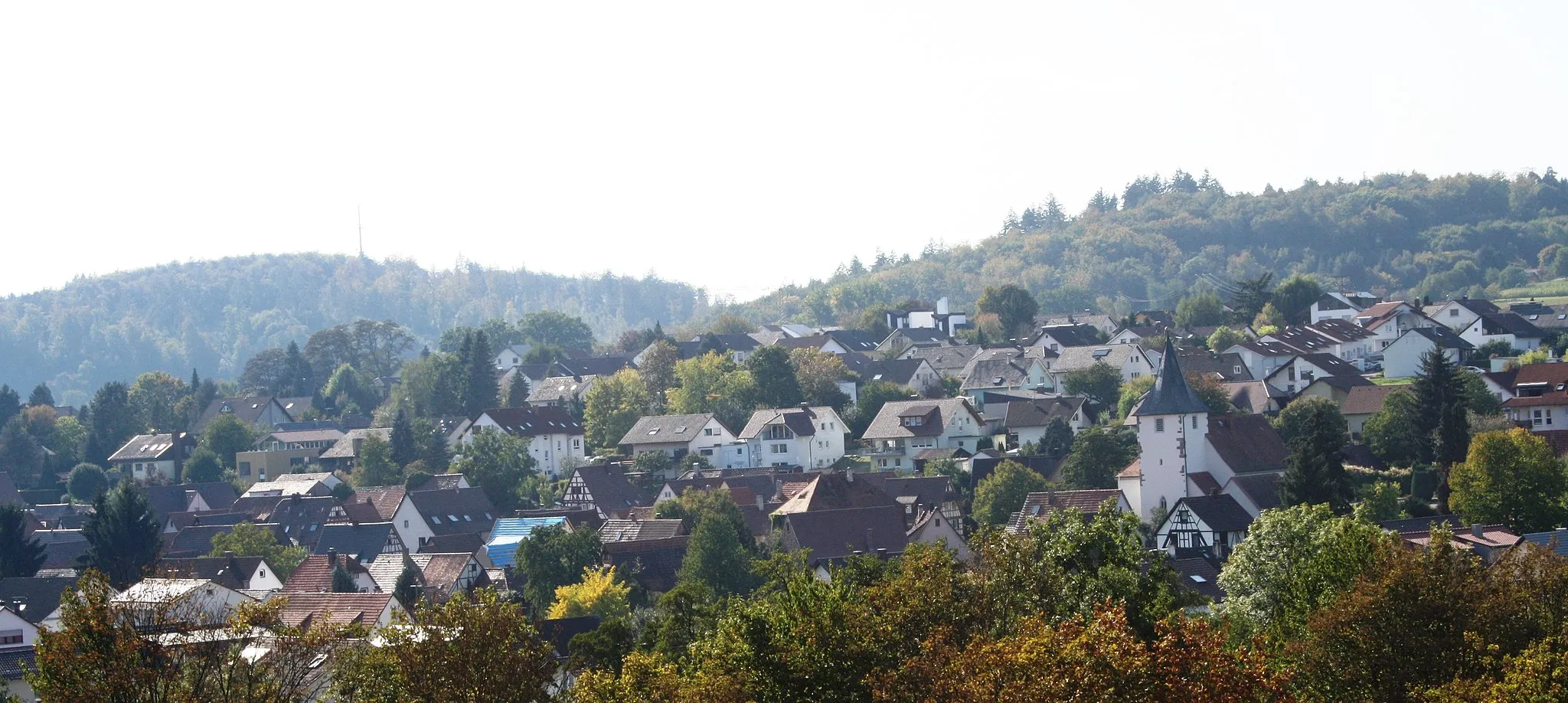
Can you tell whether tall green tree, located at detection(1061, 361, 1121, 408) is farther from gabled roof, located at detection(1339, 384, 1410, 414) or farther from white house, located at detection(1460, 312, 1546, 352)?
white house, located at detection(1460, 312, 1546, 352)

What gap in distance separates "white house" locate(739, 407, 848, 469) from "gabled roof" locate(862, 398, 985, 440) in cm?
162

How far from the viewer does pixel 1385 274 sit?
178m

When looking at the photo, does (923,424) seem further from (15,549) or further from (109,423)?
(109,423)

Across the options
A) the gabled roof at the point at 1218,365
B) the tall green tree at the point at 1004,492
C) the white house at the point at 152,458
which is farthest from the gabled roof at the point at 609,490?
the white house at the point at 152,458

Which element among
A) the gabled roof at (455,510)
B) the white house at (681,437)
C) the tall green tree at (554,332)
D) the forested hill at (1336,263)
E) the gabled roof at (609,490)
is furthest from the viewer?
the forested hill at (1336,263)

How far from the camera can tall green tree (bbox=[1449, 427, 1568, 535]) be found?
1924 inches

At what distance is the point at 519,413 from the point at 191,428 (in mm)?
30364

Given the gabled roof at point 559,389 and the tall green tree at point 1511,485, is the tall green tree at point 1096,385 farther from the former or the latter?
the tall green tree at point 1511,485

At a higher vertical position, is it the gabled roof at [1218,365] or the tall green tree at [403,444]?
the gabled roof at [1218,365]

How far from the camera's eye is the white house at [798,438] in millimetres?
75375

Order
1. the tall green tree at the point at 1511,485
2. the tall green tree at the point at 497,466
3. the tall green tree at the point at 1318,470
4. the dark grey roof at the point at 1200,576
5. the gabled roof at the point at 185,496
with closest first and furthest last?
the dark grey roof at the point at 1200,576, the tall green tree at the point at 1511,485, the tall green tree at the point at 1318,470, the tall green tree at the point at 497,466, the gabled roof at the point at 185,496

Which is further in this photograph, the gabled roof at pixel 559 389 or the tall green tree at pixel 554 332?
the tall green tree at pixel 554 332

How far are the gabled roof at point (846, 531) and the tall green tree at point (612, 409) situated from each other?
28.2 m

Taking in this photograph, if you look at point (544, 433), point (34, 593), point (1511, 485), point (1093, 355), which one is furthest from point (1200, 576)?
point (544, 433)
